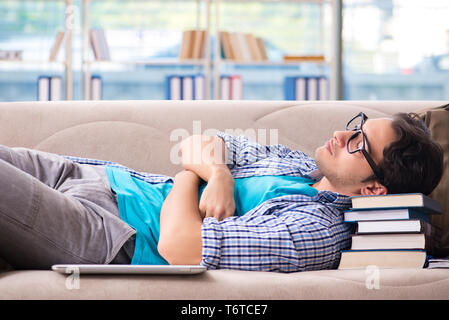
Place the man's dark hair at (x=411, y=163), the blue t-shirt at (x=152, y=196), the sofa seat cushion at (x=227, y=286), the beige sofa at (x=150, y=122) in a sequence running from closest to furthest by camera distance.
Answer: the sofa seat cushion at (x=227, y=286) → the blue t-shirt at (x=152, y=196) → the man's dark hair at (x=411, y=163) → the beige sofa at (x=150, y=122)

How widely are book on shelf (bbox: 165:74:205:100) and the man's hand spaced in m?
2.16

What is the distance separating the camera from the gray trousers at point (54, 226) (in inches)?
37.7

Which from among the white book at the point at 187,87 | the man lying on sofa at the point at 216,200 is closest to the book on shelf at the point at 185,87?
the white book at the point at 187,87

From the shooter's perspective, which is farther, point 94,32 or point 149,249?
point 94,32

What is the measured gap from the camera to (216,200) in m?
1.19

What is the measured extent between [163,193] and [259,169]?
256 mm

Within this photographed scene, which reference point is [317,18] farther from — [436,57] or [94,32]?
[94,32]

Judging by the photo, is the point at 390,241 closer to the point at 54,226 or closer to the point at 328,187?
the point at 328,187

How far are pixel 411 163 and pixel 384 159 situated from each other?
61 millimetres

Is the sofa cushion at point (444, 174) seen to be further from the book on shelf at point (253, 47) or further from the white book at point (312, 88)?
the book on shelf at point (253, 47)

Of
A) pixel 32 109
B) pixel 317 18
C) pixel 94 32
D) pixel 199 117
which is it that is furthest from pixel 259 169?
Answer: pixel 317 18

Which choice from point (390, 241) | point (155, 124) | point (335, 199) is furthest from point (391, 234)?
point (155, 124)

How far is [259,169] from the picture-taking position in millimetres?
1386
